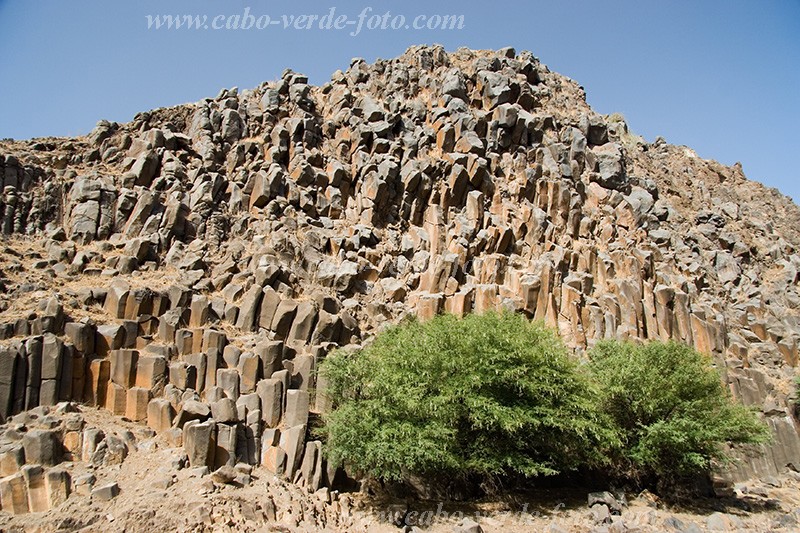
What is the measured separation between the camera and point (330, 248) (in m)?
32.1

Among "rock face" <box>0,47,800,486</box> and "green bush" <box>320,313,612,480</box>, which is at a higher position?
"rock face" <box>0,47,800,486</box>

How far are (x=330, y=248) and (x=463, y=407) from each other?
589 inches

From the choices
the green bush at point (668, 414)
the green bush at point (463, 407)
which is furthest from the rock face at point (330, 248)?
the green bush at point (668, 414)

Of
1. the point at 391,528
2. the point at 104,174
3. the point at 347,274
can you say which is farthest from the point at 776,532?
the point at 104,174

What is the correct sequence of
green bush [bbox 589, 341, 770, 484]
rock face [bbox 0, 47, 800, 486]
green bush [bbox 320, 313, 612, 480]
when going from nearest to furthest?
green bush [bbox 320, 313, 612, 480] < rock face [bbox 0, 47, 800, 486] < green bush [bbox 589, 341, 770, 484]

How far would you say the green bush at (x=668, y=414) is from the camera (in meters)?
22.4

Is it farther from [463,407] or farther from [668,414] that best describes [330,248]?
[668,414]

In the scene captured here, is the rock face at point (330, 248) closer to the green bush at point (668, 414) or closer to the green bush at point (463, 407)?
the green bush at point (463, 407)

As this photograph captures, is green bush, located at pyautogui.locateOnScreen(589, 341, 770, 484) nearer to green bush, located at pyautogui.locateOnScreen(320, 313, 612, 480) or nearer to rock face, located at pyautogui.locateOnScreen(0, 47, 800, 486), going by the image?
green bush, located at pyautogui.locateOnScreen(320, 313, 612, 480)

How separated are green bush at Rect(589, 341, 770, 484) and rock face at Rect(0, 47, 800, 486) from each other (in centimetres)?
759

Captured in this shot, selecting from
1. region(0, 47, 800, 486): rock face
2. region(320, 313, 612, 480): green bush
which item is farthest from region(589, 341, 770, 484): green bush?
region(0, 47, 800, 486): rock face

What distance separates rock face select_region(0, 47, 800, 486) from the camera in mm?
21109

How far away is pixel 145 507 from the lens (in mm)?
15656

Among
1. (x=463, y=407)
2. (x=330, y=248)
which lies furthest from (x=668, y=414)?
(x=330, y=248)
